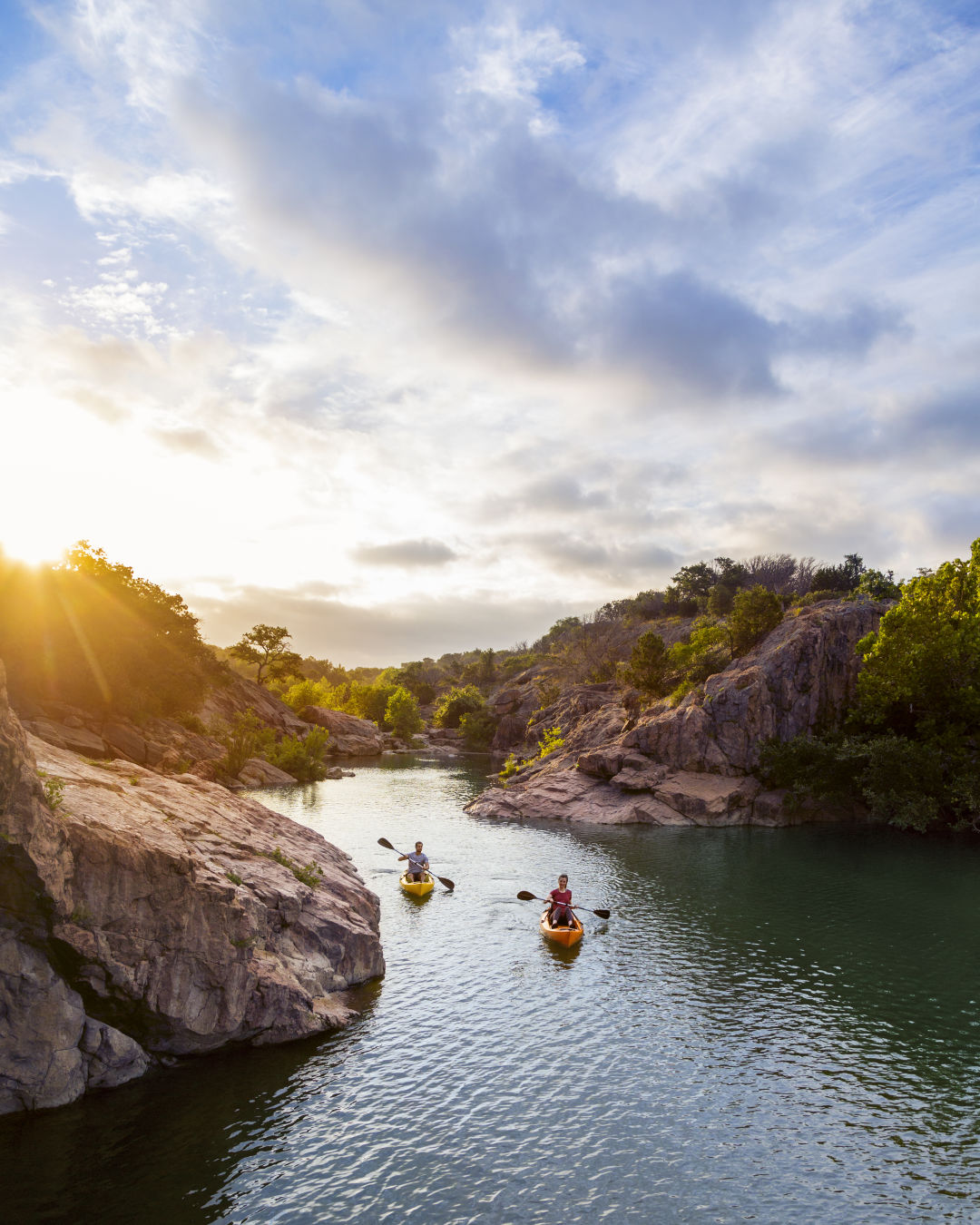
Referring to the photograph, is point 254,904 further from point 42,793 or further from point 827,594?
point 827,594

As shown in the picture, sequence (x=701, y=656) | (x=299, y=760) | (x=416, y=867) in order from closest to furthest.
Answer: (x=416, y=867) < (x=701, y=656) < (x=299, y=760)

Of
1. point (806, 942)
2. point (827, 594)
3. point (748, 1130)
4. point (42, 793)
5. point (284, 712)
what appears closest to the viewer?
point (42, 793)

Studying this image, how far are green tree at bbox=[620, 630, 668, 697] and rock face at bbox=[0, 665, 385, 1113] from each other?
6342cm

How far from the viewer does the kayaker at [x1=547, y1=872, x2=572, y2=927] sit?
3244cm

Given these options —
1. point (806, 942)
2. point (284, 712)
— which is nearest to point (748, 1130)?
point (806, 942)

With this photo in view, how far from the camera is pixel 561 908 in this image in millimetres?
32969

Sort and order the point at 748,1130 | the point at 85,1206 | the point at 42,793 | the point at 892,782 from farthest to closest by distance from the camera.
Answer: the point at 892,782
the point at 748,1130
the point at 42,793
the point at 85,1206

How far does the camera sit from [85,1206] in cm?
1449

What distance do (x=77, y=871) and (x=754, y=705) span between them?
6209 centimetres

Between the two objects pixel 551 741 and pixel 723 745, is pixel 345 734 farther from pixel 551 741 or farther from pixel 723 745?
pixel 723 745

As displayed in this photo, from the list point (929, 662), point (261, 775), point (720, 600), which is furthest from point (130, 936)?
point (720, 600)

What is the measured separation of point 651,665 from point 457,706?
224 ft

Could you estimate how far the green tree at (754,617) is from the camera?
76375 mm

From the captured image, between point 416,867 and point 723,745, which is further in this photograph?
point 723,745
